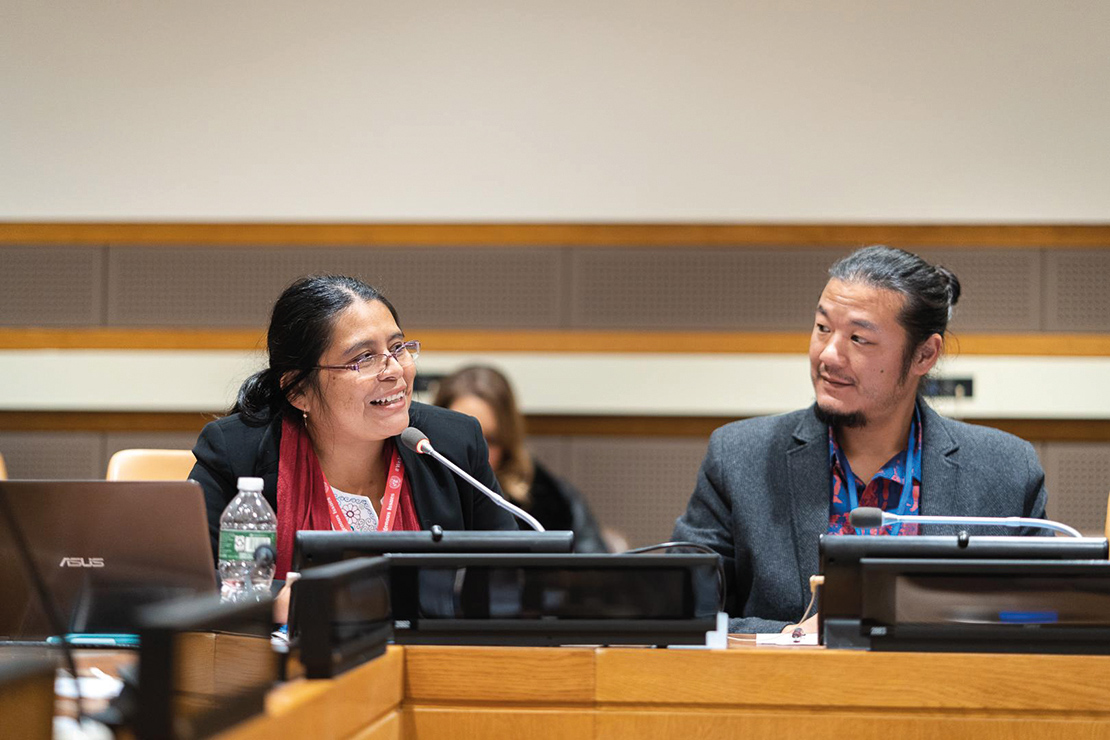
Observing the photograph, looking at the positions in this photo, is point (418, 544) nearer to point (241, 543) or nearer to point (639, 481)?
point (241, 543)

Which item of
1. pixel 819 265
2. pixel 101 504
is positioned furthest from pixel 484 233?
pixel 101 504

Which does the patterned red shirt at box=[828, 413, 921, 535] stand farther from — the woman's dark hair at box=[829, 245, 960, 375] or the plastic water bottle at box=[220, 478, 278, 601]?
Answer: the plastic water bottle at box=[220, 478, 278, 601]

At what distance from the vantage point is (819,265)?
4152mm

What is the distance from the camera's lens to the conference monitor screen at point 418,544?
159 cm

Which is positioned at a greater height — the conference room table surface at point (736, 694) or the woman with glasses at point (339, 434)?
the woman with glasses at point (339, 434)

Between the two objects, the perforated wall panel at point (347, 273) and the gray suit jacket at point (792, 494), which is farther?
the perforated wall panel at point (347, 273)

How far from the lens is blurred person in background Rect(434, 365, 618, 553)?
3.70 meters

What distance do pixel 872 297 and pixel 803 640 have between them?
2.93ft

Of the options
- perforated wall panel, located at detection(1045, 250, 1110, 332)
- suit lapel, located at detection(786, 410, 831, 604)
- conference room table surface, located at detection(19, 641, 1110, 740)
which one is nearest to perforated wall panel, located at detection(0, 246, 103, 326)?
suit lapel, located at detection(786, 410, 831, 604)

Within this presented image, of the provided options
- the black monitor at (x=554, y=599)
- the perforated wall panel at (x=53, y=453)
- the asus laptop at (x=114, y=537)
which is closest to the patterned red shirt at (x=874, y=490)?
the black monitor at (x=554, y=599)

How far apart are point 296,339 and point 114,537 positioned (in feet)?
2.59

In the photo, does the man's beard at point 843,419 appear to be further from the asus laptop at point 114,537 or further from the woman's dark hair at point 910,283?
the asus laptop at point 114,537

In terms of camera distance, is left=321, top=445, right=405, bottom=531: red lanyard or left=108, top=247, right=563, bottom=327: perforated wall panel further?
left=108, top=247, right=563, bottom=327: perforated wall panel

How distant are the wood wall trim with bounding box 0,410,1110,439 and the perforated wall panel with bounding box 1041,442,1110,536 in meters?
0.04
